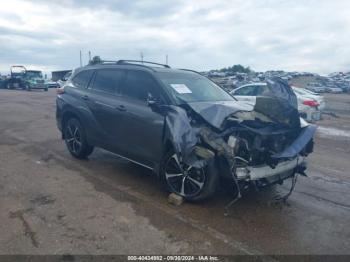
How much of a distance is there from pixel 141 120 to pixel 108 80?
1.42 meters

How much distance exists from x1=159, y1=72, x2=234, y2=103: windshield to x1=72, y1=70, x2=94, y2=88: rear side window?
1879 mm

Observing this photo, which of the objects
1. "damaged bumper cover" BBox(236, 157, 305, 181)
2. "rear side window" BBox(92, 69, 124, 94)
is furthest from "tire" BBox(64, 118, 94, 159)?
"damaged bumper cover" BBox(236, 157, 305, 181)

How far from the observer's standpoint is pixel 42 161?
6938 millimetres

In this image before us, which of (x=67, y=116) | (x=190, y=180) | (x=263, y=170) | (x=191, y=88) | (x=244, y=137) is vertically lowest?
(x=190, y=180)

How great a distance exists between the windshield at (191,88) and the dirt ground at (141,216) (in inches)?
58.1

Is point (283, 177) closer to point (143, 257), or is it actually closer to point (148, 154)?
point (148, 154)

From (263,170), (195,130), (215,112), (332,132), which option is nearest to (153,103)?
(195,130)

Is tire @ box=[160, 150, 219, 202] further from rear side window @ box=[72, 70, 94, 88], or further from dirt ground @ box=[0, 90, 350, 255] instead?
rear side window @ box=[72, 70, 94, 88]

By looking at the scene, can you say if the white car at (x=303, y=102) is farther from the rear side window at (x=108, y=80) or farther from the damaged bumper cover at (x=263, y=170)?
the damaged bumper cover at (x=263, y=170)

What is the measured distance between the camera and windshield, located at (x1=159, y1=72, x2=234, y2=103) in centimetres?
532

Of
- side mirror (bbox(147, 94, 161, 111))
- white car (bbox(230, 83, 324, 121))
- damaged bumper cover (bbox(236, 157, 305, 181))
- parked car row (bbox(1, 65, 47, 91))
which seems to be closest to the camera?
damaged bumper cover (bbox(236, 157, 305, 181))

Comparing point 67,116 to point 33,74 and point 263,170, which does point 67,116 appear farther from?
point 33,74

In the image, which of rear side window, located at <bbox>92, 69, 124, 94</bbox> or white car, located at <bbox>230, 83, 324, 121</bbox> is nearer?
rear side window, located at <bbox>92, 69, 124, 94</bbox>

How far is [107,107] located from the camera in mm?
5992
